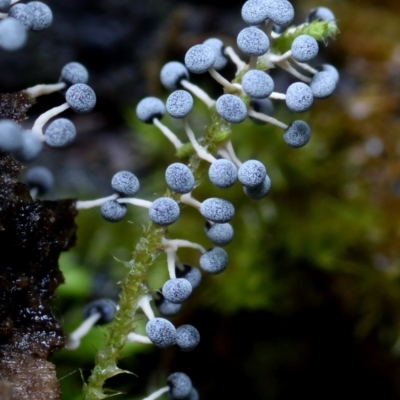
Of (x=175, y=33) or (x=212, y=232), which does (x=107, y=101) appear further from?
(x=212, y=232)

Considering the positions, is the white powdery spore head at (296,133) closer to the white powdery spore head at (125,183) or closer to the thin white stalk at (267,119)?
the thin white stalk at (267,119)

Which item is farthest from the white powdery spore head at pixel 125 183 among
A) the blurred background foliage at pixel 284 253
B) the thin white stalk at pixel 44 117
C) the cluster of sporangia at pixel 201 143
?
the blurred background foliage at pixel 284 253

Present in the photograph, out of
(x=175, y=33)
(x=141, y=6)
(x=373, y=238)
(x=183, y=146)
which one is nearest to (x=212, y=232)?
(x=183, y=146)

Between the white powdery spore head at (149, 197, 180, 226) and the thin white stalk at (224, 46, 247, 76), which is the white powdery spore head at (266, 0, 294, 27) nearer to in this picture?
the thin white stalk at (224, 46, 247, 76)

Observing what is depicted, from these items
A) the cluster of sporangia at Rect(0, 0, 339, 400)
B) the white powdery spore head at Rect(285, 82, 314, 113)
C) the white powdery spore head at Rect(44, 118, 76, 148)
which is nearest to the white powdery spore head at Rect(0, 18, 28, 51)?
the cluster of sporangia at Rect(0, 0, 339, 400)

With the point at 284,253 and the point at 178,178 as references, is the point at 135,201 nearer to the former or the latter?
the point at 178,178

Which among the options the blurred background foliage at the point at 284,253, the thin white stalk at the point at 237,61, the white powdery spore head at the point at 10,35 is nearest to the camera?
the white powdery spore head at the point at 10,35
